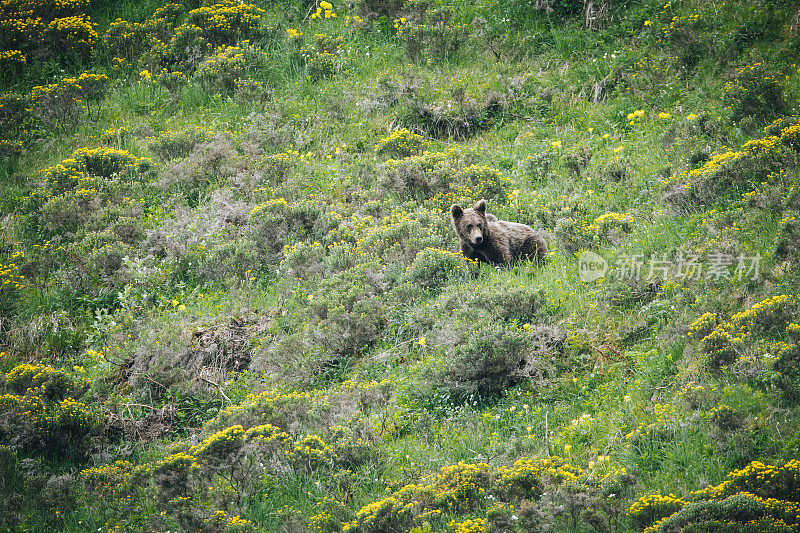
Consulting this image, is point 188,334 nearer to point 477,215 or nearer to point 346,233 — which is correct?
point 346,233

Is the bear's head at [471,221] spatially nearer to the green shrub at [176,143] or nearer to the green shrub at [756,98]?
the green shrub at [756,98]

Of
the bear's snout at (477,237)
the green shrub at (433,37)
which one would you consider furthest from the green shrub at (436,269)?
the green shrub at (433,37)

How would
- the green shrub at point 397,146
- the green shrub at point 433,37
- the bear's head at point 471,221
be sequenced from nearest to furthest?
the bear's head at point 471,221 → the green shrub at point 397,146 → the green shrub at point 433,37

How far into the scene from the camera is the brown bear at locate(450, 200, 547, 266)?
9.55 meters

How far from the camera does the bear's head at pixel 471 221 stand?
947 centimetres
